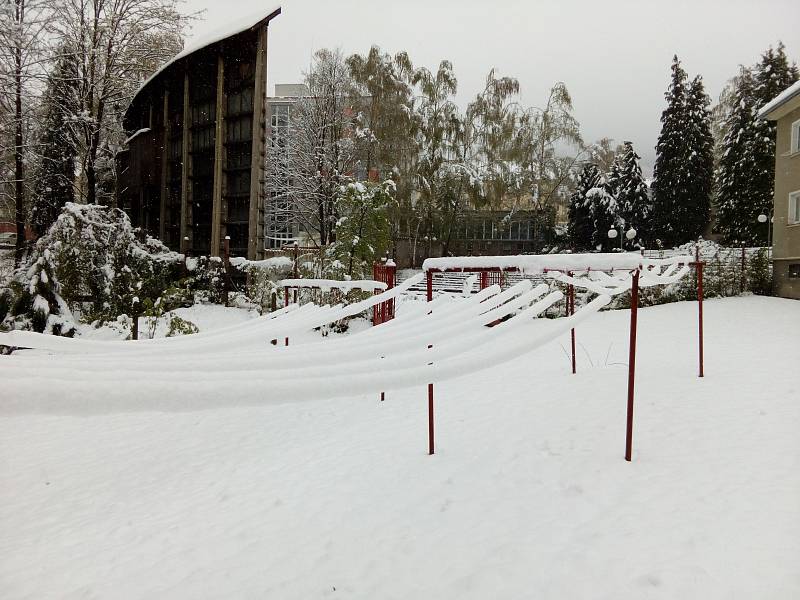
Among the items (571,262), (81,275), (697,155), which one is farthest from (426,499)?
(81,275)

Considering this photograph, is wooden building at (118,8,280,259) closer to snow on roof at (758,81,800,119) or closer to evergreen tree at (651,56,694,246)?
evergreen tree at (651,56,694,246)

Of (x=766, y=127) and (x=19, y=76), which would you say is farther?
(x=19, y=76)

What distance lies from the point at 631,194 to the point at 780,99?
15246 mm

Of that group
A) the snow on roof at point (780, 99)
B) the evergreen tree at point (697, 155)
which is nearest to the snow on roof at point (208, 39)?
the snow on roof at point (780, 99)

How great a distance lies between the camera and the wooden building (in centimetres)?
581

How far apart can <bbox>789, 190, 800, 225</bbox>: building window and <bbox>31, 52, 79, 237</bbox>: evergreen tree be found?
25.3 feet

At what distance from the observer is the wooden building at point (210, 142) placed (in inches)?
229

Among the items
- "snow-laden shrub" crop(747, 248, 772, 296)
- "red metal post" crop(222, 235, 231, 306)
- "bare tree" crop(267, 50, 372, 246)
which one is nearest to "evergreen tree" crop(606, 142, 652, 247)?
"snow-laden shrub" crop(747, 248, 772, 296)

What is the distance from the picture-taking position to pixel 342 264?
600 centimetres

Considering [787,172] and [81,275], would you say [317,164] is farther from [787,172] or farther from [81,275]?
[787,172]

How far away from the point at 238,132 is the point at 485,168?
9.26 metres

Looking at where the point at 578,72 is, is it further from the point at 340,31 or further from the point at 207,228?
the point at 207,228

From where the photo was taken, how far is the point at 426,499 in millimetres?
1533

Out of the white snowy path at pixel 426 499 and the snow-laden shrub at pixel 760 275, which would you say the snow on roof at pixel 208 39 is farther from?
the snow-laden shrub at pixel 760 275
